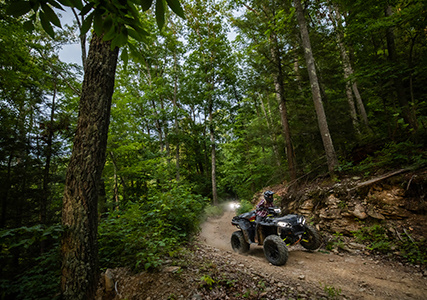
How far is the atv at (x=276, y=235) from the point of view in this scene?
407cm

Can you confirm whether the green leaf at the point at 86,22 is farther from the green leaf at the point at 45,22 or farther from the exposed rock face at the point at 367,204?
the exposed rock face at the point at 367,204

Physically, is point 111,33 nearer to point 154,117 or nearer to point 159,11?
point 159,11

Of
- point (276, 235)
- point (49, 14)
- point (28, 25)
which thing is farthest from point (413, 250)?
point (28, 25)

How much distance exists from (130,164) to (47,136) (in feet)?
16.2

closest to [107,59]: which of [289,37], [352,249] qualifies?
[352,249]

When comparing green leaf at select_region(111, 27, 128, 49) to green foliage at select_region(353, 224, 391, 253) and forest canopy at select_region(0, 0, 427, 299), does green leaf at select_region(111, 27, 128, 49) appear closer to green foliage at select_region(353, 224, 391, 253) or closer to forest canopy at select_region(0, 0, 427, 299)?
forest canopy at select_region(0, 0, 427, 299)

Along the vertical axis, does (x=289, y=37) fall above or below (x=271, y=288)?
above

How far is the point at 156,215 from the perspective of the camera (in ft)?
16.8

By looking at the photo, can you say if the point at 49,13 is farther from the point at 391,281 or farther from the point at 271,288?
the point at 391,281

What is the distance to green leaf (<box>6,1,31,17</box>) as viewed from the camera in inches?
42.2

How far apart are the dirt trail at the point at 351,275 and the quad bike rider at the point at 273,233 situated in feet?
0.90

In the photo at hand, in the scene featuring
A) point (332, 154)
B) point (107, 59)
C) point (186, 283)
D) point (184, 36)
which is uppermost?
point (184, 36)

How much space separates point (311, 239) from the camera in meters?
4.56

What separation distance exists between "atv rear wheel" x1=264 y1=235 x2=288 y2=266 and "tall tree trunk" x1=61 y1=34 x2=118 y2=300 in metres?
3.42
